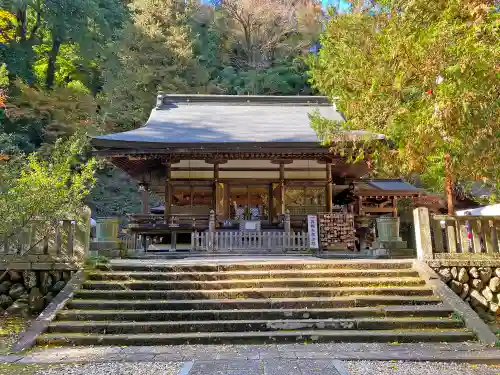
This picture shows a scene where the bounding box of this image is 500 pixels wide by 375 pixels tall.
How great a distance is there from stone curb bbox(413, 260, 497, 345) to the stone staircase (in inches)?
4.8

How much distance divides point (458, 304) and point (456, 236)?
5.98ft

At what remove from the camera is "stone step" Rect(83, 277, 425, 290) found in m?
6.89

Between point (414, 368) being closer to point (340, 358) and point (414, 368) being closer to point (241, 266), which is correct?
point (340, 358)

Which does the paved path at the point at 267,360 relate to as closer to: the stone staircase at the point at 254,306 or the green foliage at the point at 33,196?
the stone staircase at the point at 254,306

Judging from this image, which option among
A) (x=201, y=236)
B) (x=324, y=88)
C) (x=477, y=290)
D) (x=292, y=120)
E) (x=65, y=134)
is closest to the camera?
(x=477, y=290)

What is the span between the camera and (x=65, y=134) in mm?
21891

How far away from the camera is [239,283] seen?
6.92 meters

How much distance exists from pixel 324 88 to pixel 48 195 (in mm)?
5499

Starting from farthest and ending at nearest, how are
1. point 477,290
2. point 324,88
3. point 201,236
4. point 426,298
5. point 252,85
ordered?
1. point 252,85
2. point 201,236
3. point 324,88
4. point 477,290
5. point 426,298

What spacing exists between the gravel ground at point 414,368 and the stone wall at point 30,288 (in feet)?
17.8

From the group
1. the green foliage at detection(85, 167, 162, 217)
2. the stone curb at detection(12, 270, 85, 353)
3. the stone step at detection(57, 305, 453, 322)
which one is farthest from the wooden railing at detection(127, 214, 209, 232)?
the green foliage at detection(85, 167, 162, 217)

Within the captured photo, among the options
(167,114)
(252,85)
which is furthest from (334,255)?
(252,85)

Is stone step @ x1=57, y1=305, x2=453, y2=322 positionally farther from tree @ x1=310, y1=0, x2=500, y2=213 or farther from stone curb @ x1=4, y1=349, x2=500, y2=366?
tree @ x1=310, y1=0, x2=500, y2=213

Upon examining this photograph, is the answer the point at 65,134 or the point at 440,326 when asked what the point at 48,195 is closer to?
the point at 440,326
